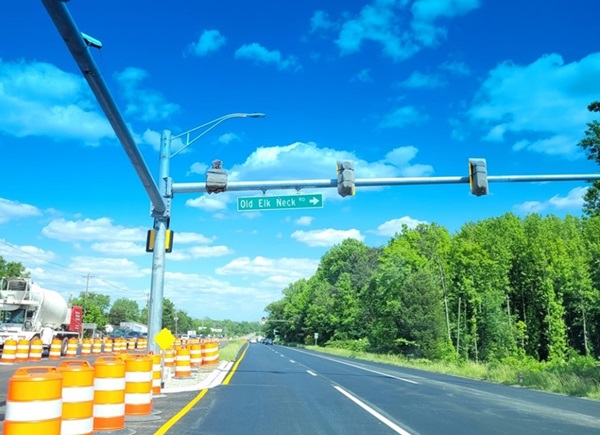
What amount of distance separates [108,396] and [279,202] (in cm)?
771

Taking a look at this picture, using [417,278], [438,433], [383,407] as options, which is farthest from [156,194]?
[417,278]

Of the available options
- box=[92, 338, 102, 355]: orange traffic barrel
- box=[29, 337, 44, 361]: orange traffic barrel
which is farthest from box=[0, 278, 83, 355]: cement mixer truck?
box=[92, 338, 102, 355]: orange traffic barrel

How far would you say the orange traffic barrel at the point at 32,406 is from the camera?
6.36 meters

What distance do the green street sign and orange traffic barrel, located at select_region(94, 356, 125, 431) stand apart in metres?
6.88

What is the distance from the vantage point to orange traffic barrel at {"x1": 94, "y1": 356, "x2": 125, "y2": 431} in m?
9.02

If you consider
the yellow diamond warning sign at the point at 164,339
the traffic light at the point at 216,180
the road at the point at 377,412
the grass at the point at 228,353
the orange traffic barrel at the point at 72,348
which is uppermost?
the traffic light at the point at 216,180

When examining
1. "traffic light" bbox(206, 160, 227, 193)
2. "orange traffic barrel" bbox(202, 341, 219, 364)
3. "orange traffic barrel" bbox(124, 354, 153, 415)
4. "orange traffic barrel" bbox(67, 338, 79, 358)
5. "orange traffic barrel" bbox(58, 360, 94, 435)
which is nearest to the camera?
"orange traffic barrel" bbox(58, 360, 94, 435)

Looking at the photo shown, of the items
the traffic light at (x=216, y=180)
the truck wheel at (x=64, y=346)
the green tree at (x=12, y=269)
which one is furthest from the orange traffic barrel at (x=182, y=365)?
the green tree at (x=12, y=269)

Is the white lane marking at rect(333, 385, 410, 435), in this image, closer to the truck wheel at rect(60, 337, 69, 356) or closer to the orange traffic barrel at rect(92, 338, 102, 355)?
the truck wheel at rect(60, 337, 69, 356)

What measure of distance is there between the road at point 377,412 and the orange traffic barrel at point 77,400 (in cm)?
163

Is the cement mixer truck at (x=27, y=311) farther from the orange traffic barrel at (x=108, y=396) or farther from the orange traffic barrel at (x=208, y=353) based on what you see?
the orange traffic barrel at (x=108, y=396)

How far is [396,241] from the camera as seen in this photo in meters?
69.2

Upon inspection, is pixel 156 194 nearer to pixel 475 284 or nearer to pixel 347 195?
pixel 347 195

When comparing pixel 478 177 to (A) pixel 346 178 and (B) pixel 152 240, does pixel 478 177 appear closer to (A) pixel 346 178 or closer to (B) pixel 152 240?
(A) pixel 346 178
